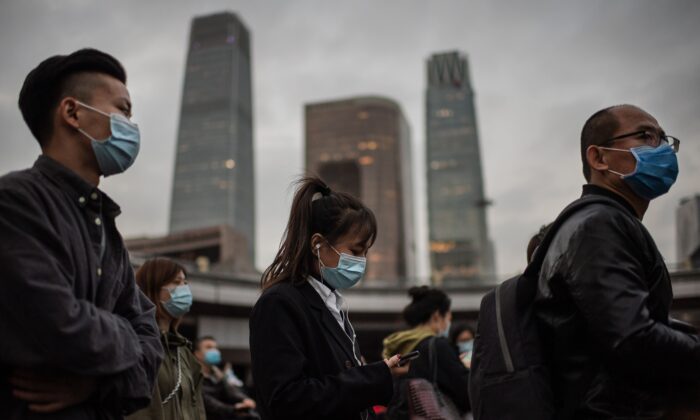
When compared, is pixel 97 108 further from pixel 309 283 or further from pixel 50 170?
pixel 309 283

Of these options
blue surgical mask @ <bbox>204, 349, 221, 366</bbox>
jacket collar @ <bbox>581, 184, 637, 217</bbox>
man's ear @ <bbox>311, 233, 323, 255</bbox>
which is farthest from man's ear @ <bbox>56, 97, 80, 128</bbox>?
blue surgical mask @ <bbox>204, 349, 221, 366</bbox>

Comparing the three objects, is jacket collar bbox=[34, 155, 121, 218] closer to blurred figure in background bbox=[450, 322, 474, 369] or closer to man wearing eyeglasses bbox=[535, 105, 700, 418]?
man wearing eyeglasses bbox=[535, 105, 700, 418]

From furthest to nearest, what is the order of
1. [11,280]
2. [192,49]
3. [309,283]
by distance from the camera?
[192,49] < [309,283] < [11,280]

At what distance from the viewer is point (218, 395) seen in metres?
6.15

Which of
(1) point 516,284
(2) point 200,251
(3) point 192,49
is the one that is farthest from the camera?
(3) point 192,49

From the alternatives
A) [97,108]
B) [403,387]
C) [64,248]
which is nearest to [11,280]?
[64,248]

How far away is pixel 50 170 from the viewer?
1.99 meters

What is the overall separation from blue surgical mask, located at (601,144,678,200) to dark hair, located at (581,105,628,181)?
4.2 inches

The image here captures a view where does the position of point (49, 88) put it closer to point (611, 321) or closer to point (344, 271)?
point (344, 271)

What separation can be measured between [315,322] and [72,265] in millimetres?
1113

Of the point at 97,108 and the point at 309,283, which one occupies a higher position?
the point at 97,108

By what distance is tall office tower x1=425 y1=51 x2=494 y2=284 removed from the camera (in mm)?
140250

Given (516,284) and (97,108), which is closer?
(97,108)

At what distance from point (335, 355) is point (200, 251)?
217ft
